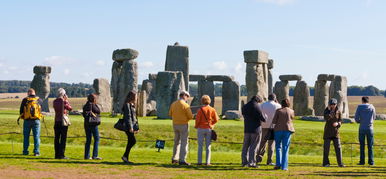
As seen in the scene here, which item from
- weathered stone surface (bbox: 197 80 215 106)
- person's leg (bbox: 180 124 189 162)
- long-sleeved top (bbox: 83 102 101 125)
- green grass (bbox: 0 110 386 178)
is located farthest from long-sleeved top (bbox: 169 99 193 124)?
weathered stone surface (bbox: 197 80 215 106)

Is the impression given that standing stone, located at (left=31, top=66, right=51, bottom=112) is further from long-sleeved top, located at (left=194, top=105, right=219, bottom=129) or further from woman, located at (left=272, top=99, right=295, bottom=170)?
woman, located at (left=272, top=99, right=295, bottom=170)

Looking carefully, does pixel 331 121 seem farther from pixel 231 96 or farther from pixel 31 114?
pixel 231 96

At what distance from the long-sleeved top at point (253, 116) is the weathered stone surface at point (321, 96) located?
27.2 metres

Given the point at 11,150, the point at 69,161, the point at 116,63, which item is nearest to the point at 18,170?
the point at 69,161

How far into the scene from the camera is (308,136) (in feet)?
73.2

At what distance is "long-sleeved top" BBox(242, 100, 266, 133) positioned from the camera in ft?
45.1

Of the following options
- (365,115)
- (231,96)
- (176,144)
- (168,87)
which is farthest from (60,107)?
(231,96)

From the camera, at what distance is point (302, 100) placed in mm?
42062

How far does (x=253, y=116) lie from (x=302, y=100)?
28921 mm

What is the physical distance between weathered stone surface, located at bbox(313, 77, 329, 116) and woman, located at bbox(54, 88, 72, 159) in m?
27.7

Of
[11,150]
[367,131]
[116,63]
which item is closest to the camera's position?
[367,131]

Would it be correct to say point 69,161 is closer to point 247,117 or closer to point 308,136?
point 247,117

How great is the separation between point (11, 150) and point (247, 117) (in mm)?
7341

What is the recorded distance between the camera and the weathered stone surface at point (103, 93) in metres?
38.1
